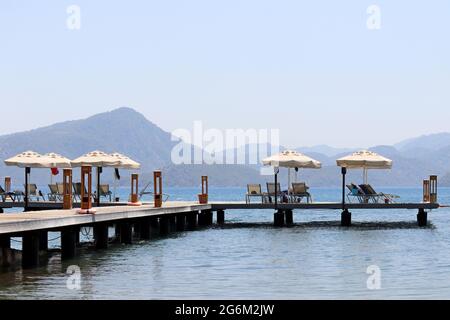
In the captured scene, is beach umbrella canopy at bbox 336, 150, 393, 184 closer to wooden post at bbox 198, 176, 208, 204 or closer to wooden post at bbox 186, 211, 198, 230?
wooden post at bbox 198, 176, 208, 204

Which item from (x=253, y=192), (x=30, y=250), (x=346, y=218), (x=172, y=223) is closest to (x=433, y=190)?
(x=346, y=218)

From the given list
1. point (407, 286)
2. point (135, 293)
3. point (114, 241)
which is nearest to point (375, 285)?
point (407, 286)

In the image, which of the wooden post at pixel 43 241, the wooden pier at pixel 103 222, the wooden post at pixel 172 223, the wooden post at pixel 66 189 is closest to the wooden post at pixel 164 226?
the wooden pier at pixel 103 222

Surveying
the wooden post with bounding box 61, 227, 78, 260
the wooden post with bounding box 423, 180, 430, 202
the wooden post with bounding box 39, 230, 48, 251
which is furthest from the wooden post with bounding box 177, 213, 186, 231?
the wooden post with bounding box 61, 227, 78, 260

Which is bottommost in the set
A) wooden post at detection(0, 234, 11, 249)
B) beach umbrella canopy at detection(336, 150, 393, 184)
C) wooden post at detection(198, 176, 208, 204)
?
wooden post at detection(0, 234, 11, 249)

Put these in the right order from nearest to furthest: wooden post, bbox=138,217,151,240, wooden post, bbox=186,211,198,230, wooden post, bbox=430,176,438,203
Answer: wooden post, bbox=138,217,151,240
wooden post, bbox=186,211,198,230
wooden post, bbox=430,176,438,203

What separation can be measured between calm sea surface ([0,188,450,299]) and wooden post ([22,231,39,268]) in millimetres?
328

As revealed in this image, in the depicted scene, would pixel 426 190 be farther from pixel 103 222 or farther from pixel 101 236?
pixel 103 222

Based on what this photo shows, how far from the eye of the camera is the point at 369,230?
3975 cm

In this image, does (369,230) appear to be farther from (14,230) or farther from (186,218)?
(14,230)

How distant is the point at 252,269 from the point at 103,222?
5.75 m

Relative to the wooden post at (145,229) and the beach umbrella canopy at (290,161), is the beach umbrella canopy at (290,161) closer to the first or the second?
the beach umbrella canopy at (290,161)

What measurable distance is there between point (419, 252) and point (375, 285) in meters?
9.56

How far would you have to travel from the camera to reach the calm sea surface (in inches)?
760
